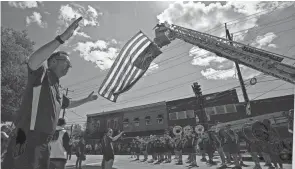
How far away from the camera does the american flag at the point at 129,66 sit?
→ 4566 mm

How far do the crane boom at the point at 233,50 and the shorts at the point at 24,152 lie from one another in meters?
7.15

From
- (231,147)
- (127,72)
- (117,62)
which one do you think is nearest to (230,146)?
(231,147)

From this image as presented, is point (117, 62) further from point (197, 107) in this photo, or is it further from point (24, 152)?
point (197, 107)

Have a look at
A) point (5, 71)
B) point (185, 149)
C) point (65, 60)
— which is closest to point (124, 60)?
point (65, 60)

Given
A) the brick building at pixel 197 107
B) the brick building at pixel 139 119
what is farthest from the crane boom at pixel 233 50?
the brick building at pixel 139 119

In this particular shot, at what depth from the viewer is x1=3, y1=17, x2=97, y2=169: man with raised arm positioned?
1424mm

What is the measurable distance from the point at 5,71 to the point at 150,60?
10.3 metres

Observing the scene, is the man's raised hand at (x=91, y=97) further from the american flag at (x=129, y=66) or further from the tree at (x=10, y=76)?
the tree at (x=10, y=76)

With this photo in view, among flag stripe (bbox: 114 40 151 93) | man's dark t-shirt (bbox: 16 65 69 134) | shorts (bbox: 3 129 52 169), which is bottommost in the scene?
shorts (bbox: 3 129 52 169)

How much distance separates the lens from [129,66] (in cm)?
503

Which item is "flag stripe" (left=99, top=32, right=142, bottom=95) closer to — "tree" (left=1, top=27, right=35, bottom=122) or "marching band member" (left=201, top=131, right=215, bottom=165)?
"marching band member" (left=201, top=131, right=215, bottom=165)

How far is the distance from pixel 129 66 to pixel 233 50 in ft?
16.2

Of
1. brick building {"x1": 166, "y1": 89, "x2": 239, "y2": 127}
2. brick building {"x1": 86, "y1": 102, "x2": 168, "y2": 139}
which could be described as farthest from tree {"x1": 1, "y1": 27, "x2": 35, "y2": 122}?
brick building {"x1": 166, "y1": 89, "x2": 239, "y2": 127}

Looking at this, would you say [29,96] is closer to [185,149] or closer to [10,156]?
[10,156]
